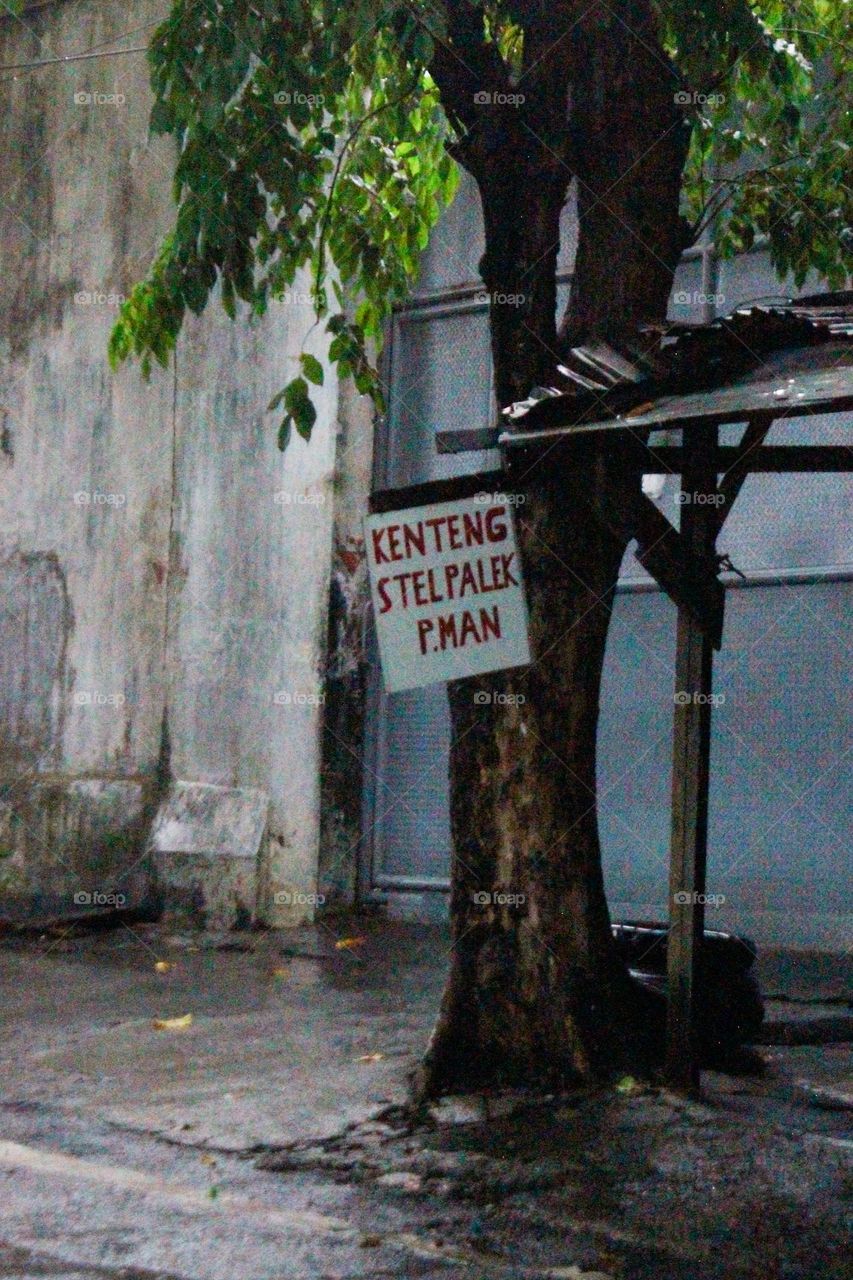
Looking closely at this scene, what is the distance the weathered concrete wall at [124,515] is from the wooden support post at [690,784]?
5.43 meters

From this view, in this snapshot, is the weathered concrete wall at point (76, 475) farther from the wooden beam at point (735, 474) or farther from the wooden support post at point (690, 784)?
the wooden beam at point (735, 474)

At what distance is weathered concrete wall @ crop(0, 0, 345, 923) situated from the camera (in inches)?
459

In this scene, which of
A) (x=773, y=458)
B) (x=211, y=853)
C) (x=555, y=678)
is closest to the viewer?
(x=555, y=678)

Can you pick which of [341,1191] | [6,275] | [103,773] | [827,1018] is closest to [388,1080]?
[341,1191]

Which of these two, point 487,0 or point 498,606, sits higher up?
point 487,0

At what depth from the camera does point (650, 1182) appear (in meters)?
5.36

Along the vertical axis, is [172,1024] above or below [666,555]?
below

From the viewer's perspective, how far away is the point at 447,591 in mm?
6340

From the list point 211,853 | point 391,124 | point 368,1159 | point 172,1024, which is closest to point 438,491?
point 368,1159

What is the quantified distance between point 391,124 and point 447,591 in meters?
3.19

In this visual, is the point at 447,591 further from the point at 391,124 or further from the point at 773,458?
the point at 391,124

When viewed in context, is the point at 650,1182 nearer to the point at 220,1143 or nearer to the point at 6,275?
the point at 220,1143

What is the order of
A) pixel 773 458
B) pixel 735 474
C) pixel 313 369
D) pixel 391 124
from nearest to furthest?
pixel 735 474 → pixel 773 458 → pixel 313 369 → pixel 391 124

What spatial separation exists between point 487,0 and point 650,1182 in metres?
4.53
